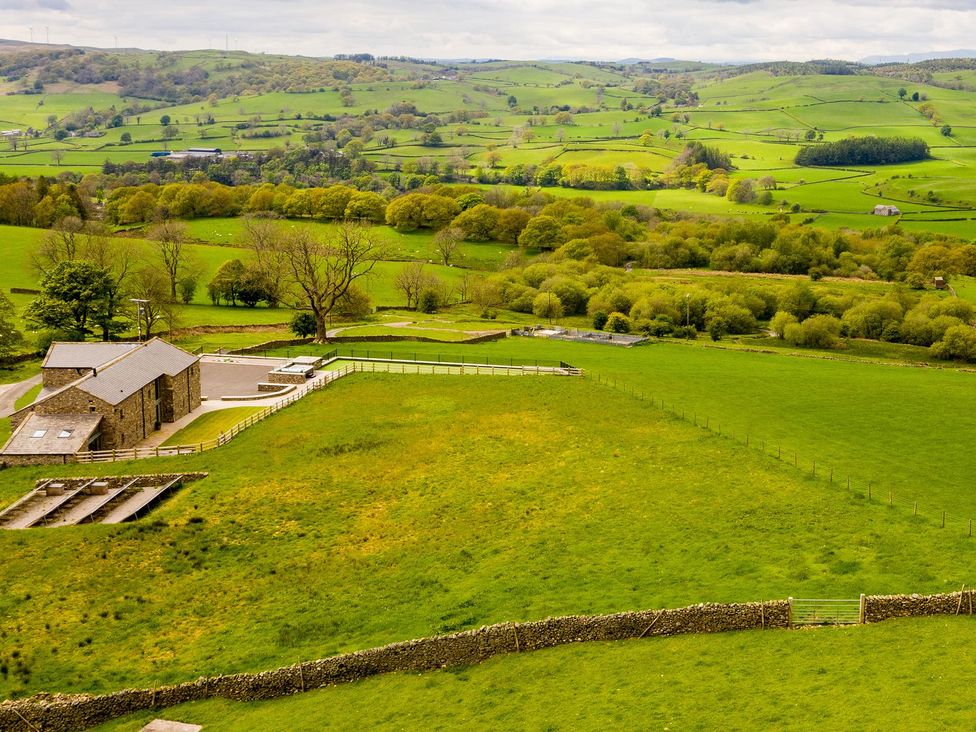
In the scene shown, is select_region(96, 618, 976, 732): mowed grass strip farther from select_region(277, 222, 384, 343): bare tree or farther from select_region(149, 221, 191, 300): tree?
select_region(149, 221, 191, 300): tree

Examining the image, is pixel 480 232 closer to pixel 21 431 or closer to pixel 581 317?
pixel 581 317

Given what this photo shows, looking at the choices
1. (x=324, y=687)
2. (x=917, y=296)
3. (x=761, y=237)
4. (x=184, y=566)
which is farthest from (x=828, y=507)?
(x=761, y=237)

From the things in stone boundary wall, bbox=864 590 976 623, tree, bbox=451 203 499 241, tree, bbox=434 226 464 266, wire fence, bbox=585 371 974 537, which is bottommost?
wire fence, bbox=585 371 974 537

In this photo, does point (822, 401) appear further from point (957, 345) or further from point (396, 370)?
point (957, 345)

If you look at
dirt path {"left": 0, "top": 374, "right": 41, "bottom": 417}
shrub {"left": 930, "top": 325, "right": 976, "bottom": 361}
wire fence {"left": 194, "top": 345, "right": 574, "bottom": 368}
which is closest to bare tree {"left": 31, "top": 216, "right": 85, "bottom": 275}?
wire fence {"left": 194, "top": 345, "right": 574, "bottom": 368}

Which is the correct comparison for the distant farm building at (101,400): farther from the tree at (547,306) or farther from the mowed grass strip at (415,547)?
the tree at (547,306)

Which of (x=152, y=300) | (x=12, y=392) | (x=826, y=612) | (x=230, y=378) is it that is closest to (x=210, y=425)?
(x=230, y=378)

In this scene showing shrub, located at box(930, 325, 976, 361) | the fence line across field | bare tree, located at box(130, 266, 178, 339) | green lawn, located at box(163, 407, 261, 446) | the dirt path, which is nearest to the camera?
green lawn, located at box(163, 407, 261, 446)
